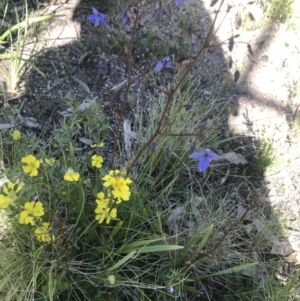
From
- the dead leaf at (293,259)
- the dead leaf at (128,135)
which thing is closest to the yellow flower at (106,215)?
the dead leaf at (128,135)

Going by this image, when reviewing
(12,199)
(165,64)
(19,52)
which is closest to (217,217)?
(165,64)

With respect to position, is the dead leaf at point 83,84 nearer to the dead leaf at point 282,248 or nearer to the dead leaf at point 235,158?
the dead leaf at point 235,158

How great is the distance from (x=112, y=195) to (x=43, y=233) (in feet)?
0.89

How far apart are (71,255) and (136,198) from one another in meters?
0.36

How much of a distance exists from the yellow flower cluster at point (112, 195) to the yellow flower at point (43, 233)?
0.56 feet

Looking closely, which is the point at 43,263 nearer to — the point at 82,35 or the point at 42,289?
the point at 42,289

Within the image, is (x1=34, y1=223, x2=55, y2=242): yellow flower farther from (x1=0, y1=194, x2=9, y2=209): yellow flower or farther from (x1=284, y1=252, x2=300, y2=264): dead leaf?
(x1=284, y1=252, x2=300, y2=264): dead leaf

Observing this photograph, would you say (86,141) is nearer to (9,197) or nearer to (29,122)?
(29,122)

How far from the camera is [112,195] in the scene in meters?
1.66

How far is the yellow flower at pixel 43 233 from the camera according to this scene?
160 centimetres

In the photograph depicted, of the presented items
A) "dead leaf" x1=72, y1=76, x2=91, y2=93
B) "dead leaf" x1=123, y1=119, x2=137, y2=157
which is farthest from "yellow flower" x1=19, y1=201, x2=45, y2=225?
"dead leaf" x1=72, y1=76, x2=91, y2=93

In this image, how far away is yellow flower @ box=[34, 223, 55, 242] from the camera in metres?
1.60

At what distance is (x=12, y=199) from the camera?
5.01ft

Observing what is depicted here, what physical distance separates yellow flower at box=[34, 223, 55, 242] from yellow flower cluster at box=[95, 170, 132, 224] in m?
0.17
